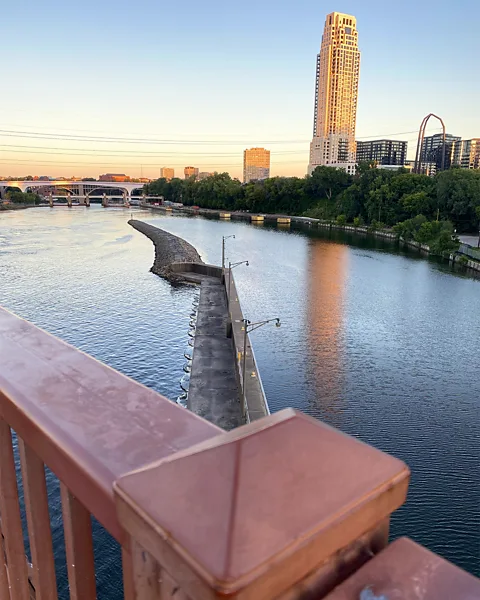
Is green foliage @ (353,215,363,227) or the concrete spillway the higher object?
green foliage @ (353,215,363,227)

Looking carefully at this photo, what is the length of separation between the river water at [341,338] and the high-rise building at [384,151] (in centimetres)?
9057

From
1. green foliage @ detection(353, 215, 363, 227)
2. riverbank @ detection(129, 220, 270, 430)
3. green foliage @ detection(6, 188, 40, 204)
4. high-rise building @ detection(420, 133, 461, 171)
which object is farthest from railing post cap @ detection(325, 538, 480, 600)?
high-rise building @ detection(420, 133, 461, 171)

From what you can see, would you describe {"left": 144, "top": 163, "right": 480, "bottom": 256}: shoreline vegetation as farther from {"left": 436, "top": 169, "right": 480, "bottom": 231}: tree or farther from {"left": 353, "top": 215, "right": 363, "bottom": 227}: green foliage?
{"left": 353, "top": 215, "right": 363, "bottom": 227}: green foliage

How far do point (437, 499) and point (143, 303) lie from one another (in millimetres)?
16454

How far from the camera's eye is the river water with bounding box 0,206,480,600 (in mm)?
10242

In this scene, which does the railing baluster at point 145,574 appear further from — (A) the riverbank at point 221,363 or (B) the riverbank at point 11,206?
(B) the riverbank at point 11,206

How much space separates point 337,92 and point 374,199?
71.8 m

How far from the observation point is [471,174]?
43469 millimetres

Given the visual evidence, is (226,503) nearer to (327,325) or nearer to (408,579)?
(408,579)

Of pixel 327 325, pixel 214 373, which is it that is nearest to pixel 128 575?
pixel 214 373

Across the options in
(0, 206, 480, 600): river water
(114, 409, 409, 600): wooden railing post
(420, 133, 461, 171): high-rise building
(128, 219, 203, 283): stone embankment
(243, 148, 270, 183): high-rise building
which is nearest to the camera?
(114, 409, 409, 600): wooden railing post

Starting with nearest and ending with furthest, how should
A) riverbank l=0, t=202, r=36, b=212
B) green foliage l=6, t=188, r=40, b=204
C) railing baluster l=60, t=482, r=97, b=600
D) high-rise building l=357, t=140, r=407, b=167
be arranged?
railing baluster l=60, t=482, r=97, b=600
riverbank l=0, t=202, r=36, b=212
green foliage l=6, t=188, r=40, b=204
high-rise building l=357, t=140, r=407, b=167

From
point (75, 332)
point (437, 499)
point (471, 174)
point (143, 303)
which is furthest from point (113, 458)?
point (471, 174)

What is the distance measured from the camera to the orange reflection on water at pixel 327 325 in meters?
14.1
